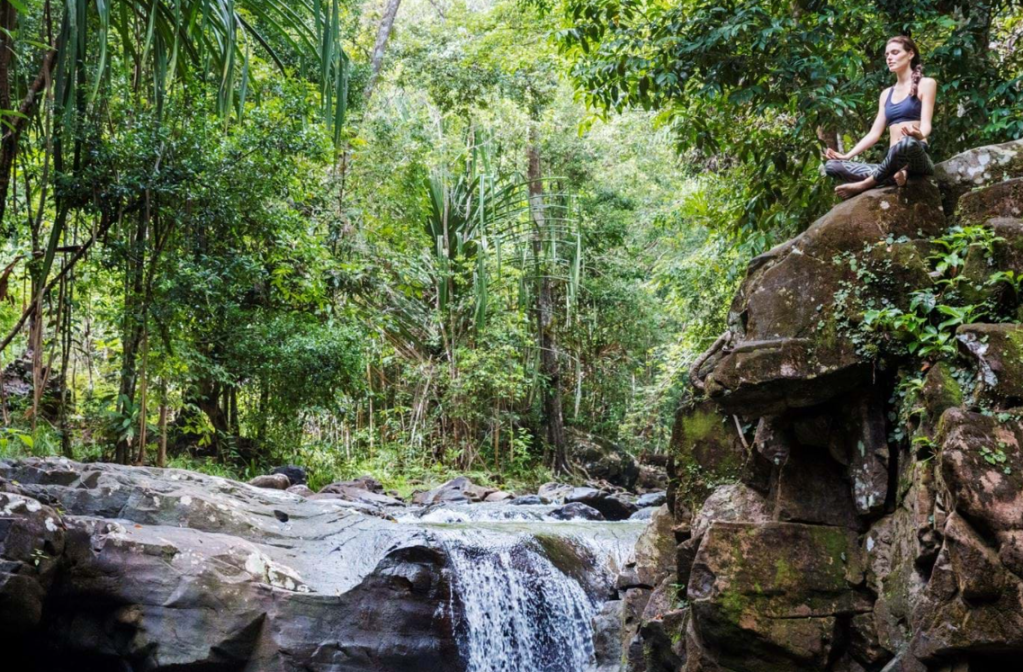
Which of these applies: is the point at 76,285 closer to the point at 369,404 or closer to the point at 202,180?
the point at 202,180

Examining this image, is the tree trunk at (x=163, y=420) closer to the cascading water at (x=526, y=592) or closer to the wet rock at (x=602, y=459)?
the cascading water at (x=526, y=592)

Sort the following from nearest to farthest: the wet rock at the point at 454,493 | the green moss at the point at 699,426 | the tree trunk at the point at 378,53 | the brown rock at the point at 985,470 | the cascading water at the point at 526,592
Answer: the brown rock at the point at 985,470 < the green moss at the point at 699,426 < the cascading water at the point at 526,592 < the wet rock at the point at 454,493 < the tree trunk at the point at 378,53

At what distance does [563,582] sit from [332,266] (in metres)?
5.11

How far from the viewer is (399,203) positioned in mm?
12797

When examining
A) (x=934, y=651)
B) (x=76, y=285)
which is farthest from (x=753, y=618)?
(x=76, y=285)

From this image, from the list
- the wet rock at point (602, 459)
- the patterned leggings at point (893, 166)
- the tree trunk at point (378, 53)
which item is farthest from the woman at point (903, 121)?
the wet rock at point (602, 459)

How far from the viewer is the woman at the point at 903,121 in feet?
14.6

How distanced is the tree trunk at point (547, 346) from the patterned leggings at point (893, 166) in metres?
10.1

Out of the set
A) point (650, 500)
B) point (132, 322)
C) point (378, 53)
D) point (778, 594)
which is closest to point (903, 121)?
point (778, 594)

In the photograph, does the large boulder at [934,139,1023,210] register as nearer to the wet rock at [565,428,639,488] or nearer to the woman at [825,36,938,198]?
the woman at [825,36,938,198]

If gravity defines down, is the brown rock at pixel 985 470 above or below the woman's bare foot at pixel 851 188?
below

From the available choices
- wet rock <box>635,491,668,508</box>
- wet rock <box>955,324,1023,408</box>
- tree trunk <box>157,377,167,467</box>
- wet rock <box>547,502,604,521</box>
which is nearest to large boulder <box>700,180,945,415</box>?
wet rock <box>955,324,1023,408</box>

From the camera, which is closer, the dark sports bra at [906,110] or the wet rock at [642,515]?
the dark sports bra at [906,110]

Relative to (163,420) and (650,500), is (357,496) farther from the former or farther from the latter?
(650,500)
